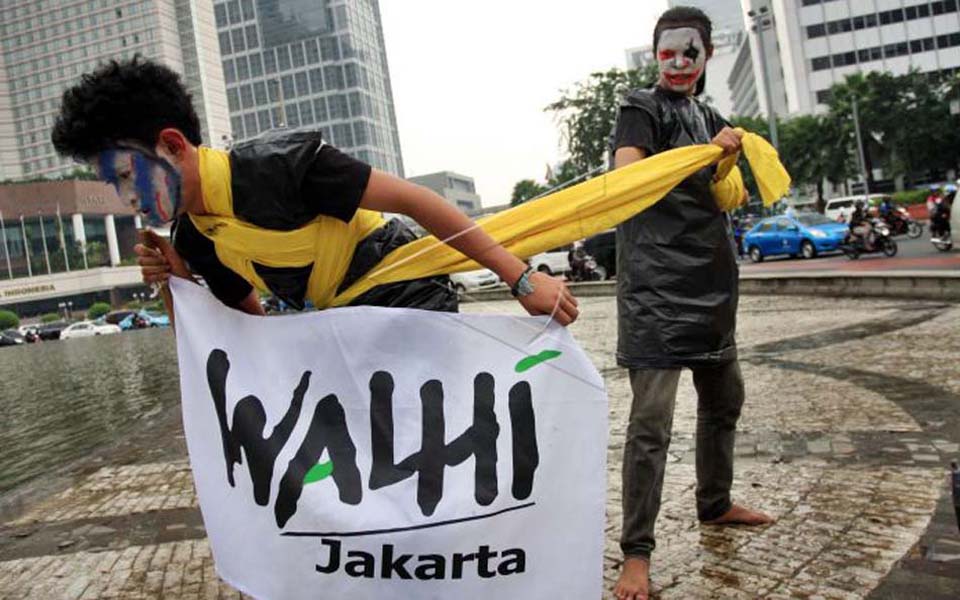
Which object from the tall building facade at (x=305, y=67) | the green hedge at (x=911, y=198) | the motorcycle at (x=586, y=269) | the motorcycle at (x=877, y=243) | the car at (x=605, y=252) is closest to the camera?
the motorcycle at (x=877, y=243)

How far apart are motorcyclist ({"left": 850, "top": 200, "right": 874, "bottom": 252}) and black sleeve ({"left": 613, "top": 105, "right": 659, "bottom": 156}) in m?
18.3

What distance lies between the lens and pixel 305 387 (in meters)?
2.13

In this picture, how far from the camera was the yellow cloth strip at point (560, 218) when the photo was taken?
88.5 inches

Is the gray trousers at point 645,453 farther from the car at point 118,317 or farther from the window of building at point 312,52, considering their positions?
the window of building at point 312,52

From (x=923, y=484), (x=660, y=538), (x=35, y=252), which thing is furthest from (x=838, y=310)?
(x=35, y=252)

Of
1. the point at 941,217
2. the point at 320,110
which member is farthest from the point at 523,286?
the point at 320,110

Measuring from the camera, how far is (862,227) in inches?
759

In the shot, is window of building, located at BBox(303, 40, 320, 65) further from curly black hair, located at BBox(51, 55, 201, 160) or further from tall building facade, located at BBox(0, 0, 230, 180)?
curly black hair, located at BBox(51, 55, 201, 160)

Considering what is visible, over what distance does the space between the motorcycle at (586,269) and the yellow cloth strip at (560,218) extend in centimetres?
2636

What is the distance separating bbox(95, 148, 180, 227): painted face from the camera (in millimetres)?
2098

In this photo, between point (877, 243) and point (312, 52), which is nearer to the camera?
point (877, 243)

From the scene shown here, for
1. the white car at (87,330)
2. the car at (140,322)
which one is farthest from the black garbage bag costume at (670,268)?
the car at (140,322)

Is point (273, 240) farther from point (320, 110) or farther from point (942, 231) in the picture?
point (320, 110)

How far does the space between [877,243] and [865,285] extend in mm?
7882
